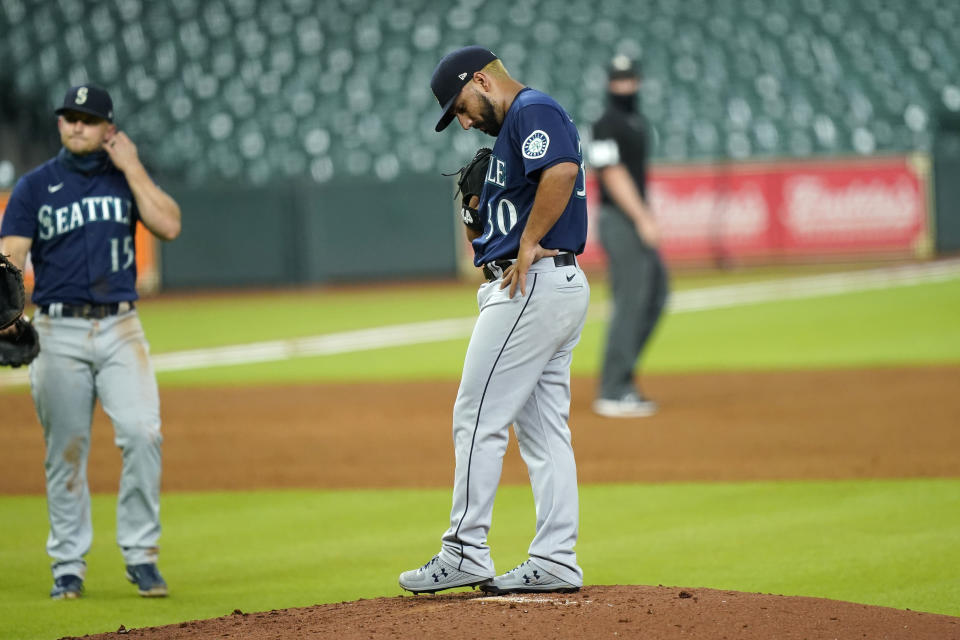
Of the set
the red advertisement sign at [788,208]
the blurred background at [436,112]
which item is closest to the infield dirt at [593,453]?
the blurred background at [436,112]

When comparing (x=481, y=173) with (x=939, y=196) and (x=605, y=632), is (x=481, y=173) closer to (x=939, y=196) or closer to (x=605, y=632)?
(x=605, y=632)

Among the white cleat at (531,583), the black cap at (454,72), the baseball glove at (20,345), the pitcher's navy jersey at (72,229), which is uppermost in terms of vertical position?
the black cap at (454,72)

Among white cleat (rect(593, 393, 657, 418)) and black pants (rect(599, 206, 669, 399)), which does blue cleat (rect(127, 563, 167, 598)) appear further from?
white cleat (rect(593, 393, 657, 418))

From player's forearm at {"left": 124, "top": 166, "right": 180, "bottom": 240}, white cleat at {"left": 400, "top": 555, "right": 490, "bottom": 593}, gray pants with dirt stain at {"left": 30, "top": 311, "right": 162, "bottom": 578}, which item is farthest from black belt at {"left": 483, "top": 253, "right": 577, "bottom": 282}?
gray pants with dirt stain at {"left": 30, "top": 311, "right": 162, "bottom": 578}

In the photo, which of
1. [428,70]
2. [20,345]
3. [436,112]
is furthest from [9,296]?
[428,70]

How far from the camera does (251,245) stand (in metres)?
22.9

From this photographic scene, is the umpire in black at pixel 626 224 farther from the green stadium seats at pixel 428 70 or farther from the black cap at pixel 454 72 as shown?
the green stadium seats at pixel 428 70

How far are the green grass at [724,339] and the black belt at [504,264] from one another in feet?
26.6

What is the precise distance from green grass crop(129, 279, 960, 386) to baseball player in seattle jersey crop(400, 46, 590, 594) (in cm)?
811

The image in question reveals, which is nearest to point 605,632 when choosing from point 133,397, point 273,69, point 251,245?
point 133,397

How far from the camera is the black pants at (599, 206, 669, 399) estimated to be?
9.28 meters

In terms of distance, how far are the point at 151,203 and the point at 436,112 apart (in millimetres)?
23027

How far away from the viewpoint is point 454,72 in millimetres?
4141

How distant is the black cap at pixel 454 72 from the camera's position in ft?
13.6
